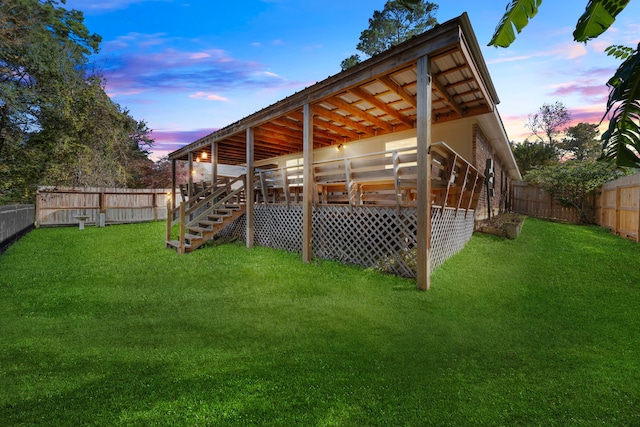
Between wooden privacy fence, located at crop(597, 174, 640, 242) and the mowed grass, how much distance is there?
144 inches

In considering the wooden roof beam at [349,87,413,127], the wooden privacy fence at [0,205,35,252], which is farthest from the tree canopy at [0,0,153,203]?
the wooden roof beam at [349,87,413,127]

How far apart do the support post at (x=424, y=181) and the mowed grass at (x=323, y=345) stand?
1.41 ft

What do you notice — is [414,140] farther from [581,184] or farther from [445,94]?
[581,184]

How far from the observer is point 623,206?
9.95m

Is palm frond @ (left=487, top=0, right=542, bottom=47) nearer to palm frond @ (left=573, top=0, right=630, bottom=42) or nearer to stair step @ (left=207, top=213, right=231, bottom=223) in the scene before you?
palm frond @ (left=573, top=0, right=630, bottom=42)

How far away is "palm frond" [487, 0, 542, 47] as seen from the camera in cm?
173

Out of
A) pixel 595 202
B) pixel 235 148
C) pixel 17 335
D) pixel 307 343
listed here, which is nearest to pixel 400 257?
pixel 307 343

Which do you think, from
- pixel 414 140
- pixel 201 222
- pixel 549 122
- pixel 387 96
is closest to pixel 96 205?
pixel 201 222

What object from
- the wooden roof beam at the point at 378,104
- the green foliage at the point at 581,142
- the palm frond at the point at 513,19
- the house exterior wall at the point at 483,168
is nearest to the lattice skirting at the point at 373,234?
the house exterior wall at the point at 483,168

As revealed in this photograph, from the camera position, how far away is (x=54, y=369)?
277 centimetres

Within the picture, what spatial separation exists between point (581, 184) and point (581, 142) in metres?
21.4

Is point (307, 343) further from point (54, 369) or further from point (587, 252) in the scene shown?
point (587, 252)

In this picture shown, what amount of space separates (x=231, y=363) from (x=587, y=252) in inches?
363

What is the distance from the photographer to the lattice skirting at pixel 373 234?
19.8ft
